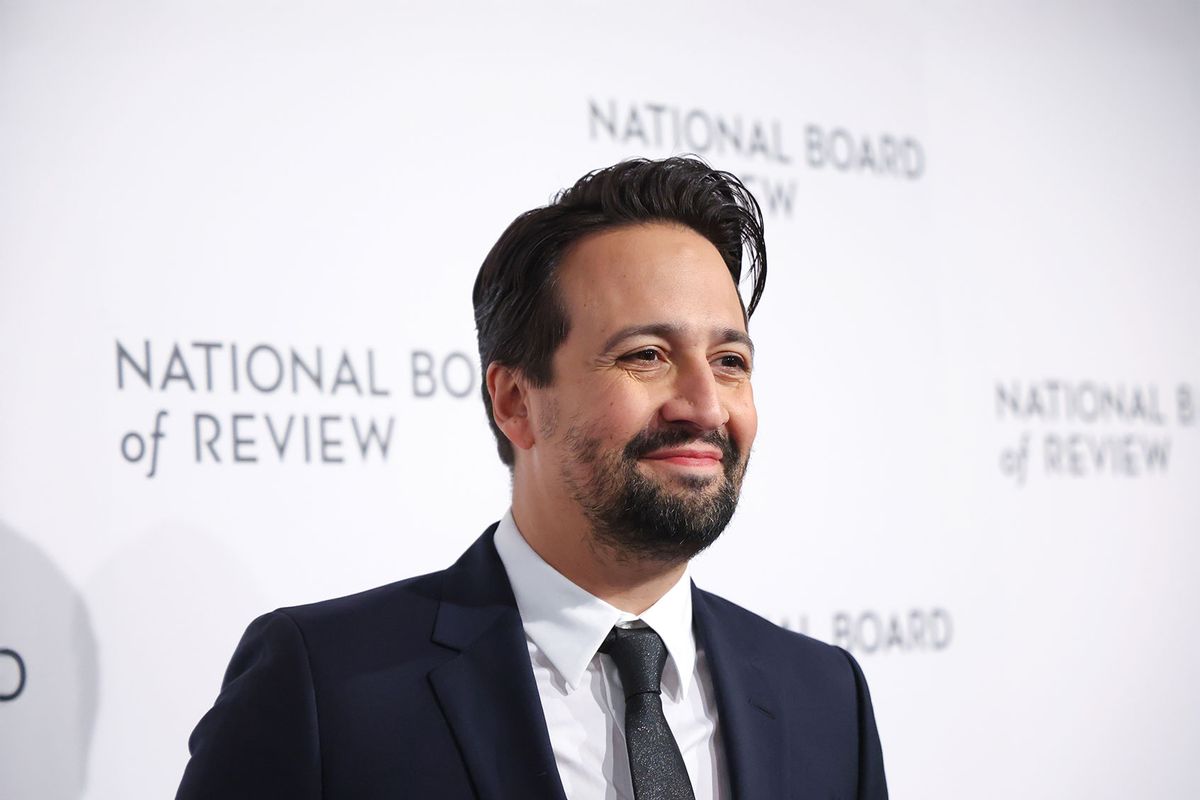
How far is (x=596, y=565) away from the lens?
5.95 feet

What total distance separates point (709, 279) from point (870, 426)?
53.7 inches

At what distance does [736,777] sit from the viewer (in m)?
Answer: 1.75

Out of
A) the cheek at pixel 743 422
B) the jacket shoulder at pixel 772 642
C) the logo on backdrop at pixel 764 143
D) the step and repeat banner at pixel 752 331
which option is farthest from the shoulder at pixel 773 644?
the logo on backdrop at pixel 764 143

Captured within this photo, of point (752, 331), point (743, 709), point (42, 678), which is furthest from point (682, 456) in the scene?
point (752, 331)

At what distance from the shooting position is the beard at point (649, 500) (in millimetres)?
1734

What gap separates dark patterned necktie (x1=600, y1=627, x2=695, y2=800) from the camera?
1.66 meters

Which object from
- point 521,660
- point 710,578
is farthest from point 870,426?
point 521,660

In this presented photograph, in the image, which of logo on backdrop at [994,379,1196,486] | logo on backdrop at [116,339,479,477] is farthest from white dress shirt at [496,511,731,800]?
logo on backdrop at [994,379,1196,486]

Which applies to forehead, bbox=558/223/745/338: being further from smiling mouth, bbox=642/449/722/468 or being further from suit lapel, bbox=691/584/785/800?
suit lapel, bbox=691/584/785/800

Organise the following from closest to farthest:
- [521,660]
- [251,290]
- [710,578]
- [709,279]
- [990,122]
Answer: [521,660]
[709,279]
[251,290]
[710,578]
[990,122]

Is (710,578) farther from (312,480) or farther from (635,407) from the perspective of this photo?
(635,407)

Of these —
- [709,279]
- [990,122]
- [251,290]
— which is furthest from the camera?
[990,122]

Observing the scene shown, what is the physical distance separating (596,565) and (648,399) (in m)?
0.24

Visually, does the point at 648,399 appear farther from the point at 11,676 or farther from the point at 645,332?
the point at 11,676
